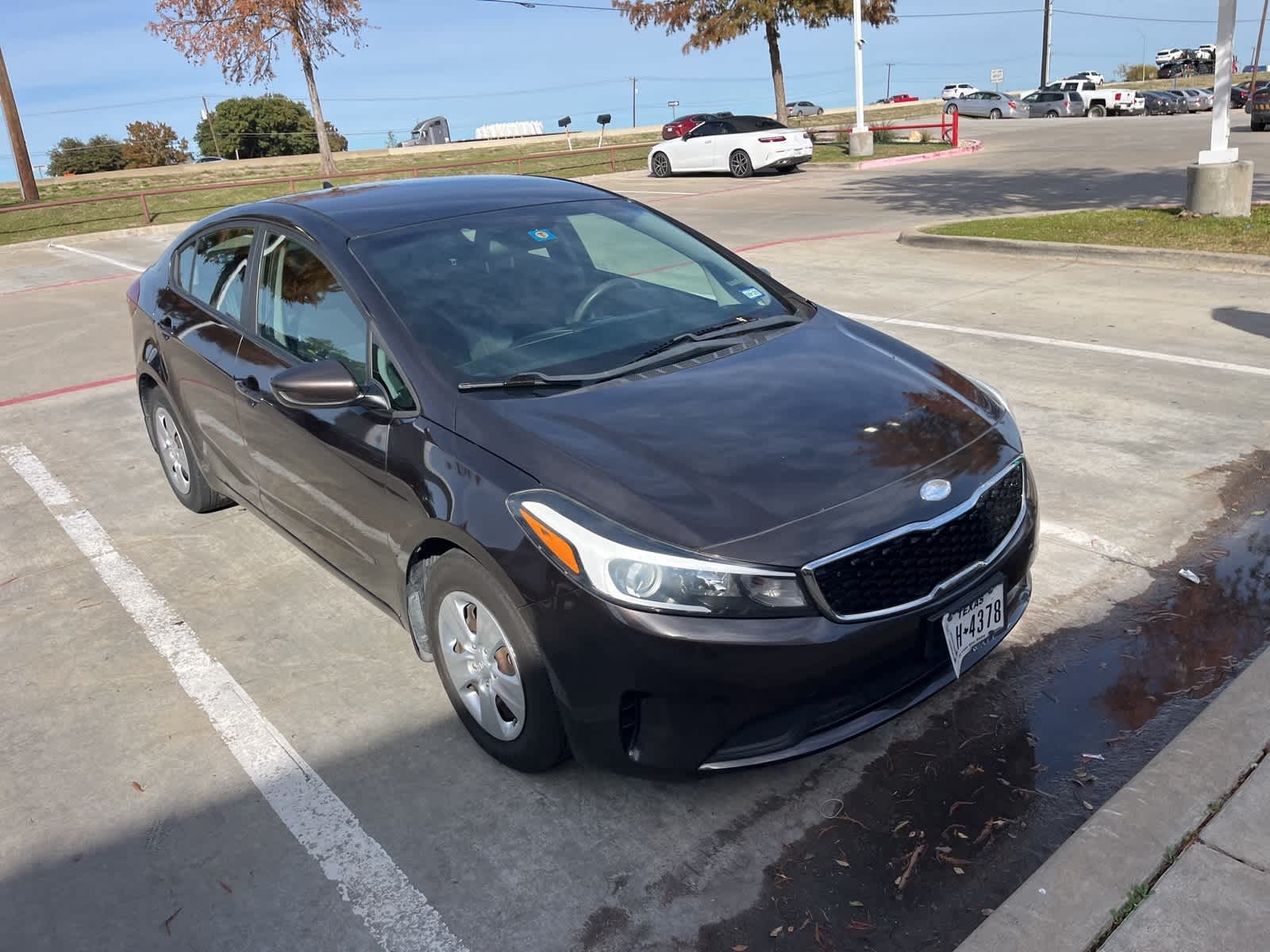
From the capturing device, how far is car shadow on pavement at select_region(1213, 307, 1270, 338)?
7.84 m

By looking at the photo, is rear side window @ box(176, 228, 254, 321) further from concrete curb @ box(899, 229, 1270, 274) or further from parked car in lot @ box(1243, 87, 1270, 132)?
parked car in lot @ box(1243, 87, 1270, 132)

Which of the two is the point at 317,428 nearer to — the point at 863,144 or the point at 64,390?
the point at 64,390

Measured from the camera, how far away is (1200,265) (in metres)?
10.1

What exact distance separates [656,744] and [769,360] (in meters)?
1.47

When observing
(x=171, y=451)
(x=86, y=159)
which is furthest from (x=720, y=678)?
(x=86, y=159)

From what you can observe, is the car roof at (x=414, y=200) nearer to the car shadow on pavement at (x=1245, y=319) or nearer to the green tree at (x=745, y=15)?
the car shadow on pavement at (x=1245, y=319)

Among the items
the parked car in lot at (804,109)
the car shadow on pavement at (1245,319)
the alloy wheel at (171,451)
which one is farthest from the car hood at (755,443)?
the parked car in lot at (804,109)

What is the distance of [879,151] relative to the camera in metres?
28.9

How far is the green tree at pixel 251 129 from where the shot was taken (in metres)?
92.8

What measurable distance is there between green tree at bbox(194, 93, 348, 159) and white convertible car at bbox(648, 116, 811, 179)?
73.8 metres

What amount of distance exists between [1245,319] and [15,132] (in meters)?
30.7

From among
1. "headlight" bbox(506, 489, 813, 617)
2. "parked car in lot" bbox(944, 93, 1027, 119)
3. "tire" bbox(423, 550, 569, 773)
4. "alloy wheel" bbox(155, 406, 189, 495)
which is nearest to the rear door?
"tire" bbox(423, 550, 569, 773)

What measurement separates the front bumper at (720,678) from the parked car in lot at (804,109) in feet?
198

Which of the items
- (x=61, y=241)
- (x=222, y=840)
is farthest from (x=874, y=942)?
(x=61, y=241)
